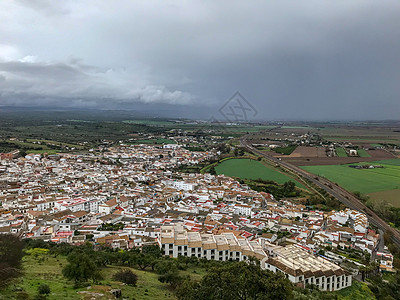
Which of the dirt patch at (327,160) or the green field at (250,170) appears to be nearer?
the green field at (250,170)

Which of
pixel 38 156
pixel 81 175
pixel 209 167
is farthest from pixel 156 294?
pixel 38 156

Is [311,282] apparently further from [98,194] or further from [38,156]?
[38,156]

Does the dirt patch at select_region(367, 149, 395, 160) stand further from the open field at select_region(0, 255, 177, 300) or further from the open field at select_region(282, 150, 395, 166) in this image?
the open field at select_region(0, 255, 177, 300)

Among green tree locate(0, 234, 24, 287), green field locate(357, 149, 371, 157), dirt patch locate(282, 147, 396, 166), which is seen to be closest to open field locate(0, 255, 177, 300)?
green tree locate(0, 234, 24, 287)

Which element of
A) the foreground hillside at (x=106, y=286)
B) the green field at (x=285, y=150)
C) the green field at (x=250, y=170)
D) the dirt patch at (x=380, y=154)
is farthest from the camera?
the green field at (x=285, y=150)

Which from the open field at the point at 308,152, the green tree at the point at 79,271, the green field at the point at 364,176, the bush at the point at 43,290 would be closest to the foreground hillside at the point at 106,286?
the bush at the point at 43,290

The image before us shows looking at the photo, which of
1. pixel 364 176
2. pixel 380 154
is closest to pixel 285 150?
pixel 380 154

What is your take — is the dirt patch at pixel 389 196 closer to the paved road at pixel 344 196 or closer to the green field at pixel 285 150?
the paved road at pixel 344 196
